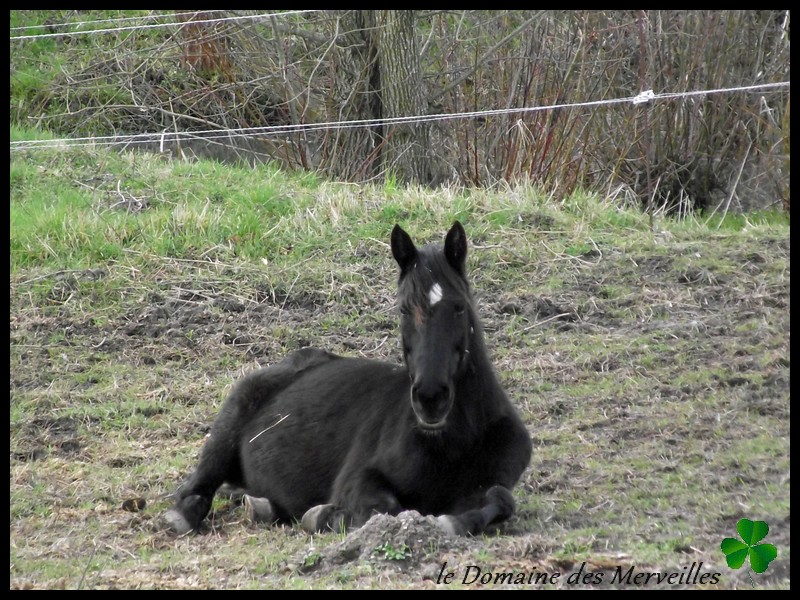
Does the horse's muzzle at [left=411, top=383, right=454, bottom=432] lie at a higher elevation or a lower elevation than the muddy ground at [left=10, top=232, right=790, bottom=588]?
higher

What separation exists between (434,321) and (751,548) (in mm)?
1924

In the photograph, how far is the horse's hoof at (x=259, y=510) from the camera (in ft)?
20.3

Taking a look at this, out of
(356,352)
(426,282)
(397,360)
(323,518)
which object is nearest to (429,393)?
(426,282)

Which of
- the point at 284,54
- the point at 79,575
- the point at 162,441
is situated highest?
the point at 284,54

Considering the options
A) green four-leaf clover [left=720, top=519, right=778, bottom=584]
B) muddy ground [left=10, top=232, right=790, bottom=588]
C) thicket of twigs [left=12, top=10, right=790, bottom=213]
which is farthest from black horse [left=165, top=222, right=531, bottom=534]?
thicket of twigs [left=12, top=10, right=790, bottom=213]

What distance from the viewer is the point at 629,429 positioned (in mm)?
6680

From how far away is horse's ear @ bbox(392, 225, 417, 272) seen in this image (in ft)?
18.4

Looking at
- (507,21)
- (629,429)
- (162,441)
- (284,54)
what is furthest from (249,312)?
(507,21)

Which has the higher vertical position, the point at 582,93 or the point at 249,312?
the point at 582,93

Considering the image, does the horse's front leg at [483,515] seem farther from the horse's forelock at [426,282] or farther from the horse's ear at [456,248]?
the horse's ear at [456,248]

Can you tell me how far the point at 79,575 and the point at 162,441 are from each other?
2.65 metres

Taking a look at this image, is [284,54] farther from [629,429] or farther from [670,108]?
[629,429]

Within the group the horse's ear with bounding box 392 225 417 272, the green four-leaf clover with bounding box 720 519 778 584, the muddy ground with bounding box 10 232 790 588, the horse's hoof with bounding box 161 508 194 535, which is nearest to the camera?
the green four-leaf clover with bounding box 720 519 778 584

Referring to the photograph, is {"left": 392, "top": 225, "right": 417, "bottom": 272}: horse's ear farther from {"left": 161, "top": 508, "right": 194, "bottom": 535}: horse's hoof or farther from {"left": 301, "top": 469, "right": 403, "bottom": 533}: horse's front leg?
{"left": 161, "top": 508, "right": 194, "bottom": 535}: horse's hoof
